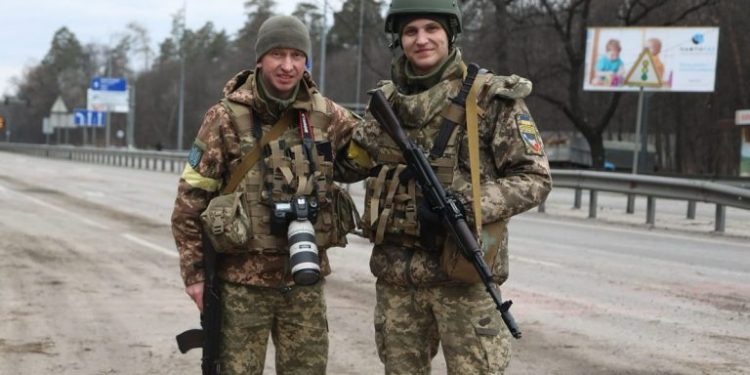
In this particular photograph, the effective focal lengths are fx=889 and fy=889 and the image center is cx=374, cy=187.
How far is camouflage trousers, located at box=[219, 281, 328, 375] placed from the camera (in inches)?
148

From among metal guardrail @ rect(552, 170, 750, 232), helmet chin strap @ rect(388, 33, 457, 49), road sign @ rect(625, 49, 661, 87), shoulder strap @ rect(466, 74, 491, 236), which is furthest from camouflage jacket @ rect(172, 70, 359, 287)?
road sign @ rect(625, 49, 661, 87)

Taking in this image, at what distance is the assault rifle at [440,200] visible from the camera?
312 cm

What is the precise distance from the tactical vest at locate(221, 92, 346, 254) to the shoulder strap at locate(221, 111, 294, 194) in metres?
0.02

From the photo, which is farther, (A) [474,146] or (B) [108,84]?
(B) [108,84]

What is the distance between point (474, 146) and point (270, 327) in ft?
4.09

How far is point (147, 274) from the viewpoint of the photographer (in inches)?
346

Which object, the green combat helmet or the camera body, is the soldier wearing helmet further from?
the camera body

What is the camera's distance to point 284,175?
3.62 meters

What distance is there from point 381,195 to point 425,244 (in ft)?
0.83

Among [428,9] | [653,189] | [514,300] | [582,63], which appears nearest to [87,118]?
[582,63]

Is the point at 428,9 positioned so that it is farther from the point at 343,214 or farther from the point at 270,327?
the point at 270,327

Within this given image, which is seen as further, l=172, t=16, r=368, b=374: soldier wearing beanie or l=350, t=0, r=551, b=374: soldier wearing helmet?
l=172, t=16, r=368, b=374: soldier wearing beanie

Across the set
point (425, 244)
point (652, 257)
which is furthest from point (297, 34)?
point (652, 257)

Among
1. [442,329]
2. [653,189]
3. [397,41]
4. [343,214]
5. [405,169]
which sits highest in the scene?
[397,41]
